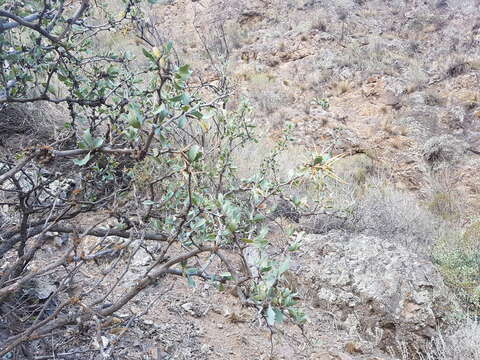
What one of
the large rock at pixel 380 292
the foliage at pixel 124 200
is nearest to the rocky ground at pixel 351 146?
the large rock at pixel 380 292

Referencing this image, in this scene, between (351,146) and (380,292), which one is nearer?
(380,292)

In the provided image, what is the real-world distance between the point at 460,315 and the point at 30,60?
9.96ft

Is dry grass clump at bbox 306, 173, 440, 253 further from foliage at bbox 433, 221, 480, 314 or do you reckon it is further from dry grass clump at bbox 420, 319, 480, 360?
dry grass clump at bbox 420, 319, 480, 360

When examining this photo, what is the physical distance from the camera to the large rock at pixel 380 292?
7.91ft

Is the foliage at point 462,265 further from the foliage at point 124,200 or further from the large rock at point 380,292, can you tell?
the foliage at point 124,200

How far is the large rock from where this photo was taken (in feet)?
7.91

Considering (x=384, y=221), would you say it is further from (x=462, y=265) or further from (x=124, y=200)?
(x=124, y=200)

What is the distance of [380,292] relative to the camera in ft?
8.33

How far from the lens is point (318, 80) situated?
837 centimetres

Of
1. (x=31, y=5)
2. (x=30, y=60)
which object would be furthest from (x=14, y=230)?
(x=31, y=5)

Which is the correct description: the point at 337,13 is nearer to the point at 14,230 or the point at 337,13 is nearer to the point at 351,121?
the point at 351,121

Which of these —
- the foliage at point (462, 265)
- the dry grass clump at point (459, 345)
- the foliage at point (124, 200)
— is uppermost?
the foliage at point (124, 200)

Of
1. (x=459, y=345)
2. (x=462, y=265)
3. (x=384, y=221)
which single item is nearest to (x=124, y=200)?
(x=459, y=345)

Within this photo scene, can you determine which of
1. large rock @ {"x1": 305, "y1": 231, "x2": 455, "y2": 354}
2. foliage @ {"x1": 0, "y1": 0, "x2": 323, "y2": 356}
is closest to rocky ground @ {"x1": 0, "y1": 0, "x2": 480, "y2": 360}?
large rock @ {"x1": 305, "y1": 231, "x2": 455, "y2": 354}
